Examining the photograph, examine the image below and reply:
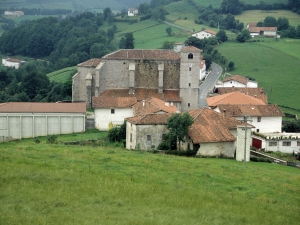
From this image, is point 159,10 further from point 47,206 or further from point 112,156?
point 47,206

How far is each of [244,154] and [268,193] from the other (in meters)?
12.8

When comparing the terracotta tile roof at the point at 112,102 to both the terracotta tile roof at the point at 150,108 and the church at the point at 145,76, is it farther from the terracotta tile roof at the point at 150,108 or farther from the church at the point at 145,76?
the church at the point at 145,76

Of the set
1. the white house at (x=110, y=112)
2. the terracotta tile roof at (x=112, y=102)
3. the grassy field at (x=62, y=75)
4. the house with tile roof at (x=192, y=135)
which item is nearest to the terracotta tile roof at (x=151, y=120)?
the house with tile roof at (x=192, y=135)

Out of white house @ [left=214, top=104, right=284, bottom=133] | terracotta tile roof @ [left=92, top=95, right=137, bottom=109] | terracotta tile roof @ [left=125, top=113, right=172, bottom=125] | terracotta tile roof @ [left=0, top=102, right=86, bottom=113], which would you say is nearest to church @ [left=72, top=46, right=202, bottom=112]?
terracotta tile roof @ [left=92, top=95, right=137, bottom=109]

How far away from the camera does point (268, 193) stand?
83.8 ft

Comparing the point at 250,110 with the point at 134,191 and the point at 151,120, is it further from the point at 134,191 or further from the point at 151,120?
the point at 134,191

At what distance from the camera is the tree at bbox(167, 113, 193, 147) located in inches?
1549

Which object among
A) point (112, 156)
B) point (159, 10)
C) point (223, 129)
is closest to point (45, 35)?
point (159, 10)

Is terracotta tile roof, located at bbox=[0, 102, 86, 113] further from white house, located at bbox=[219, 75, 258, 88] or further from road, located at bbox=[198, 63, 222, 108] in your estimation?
white house, located at bbox=[219, 75, 258, 88]

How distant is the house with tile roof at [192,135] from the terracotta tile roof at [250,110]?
29.5ft

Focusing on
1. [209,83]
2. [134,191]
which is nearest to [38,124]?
[134,191]

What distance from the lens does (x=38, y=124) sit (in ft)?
164

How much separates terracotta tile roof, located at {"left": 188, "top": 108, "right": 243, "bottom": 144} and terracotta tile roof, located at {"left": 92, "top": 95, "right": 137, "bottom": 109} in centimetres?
812

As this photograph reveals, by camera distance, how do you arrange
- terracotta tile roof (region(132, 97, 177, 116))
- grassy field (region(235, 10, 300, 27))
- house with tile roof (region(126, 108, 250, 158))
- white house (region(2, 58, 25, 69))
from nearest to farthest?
house with tile roof (region(126, 108, 250, 158)), terracotta tile roof (region(132, 97, 177, 116)), white house (region(2, 58, 25, 69)), grassy field (region(235, 10, 300, 27))
